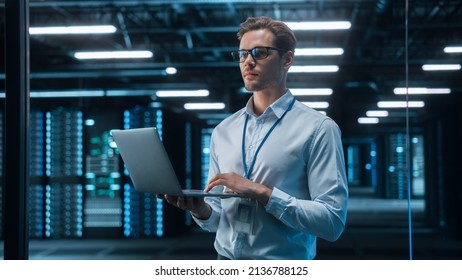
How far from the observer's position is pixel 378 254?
800 cm

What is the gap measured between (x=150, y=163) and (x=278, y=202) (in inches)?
12.7

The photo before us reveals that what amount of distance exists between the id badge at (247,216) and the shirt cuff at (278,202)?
96 millimetres

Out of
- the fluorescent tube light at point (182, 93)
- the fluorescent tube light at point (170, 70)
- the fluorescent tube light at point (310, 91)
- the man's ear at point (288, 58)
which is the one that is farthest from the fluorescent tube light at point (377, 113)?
the man's ear at point (288, 58)

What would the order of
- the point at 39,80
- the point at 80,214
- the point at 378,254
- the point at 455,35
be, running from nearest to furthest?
1. the point at 378,254
2. the point at 80,214
3. the point at 39,80
4. the point at 455,35

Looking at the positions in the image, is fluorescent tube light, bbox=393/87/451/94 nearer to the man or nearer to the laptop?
the man

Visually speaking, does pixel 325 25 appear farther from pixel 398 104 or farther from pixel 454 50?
pixel 398 104

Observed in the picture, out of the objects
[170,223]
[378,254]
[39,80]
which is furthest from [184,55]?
[378,254]

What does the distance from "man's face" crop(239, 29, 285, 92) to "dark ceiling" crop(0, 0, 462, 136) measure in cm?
783

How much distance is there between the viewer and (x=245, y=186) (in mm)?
1397

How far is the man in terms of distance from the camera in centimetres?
144

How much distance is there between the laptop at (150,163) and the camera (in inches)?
56.1
